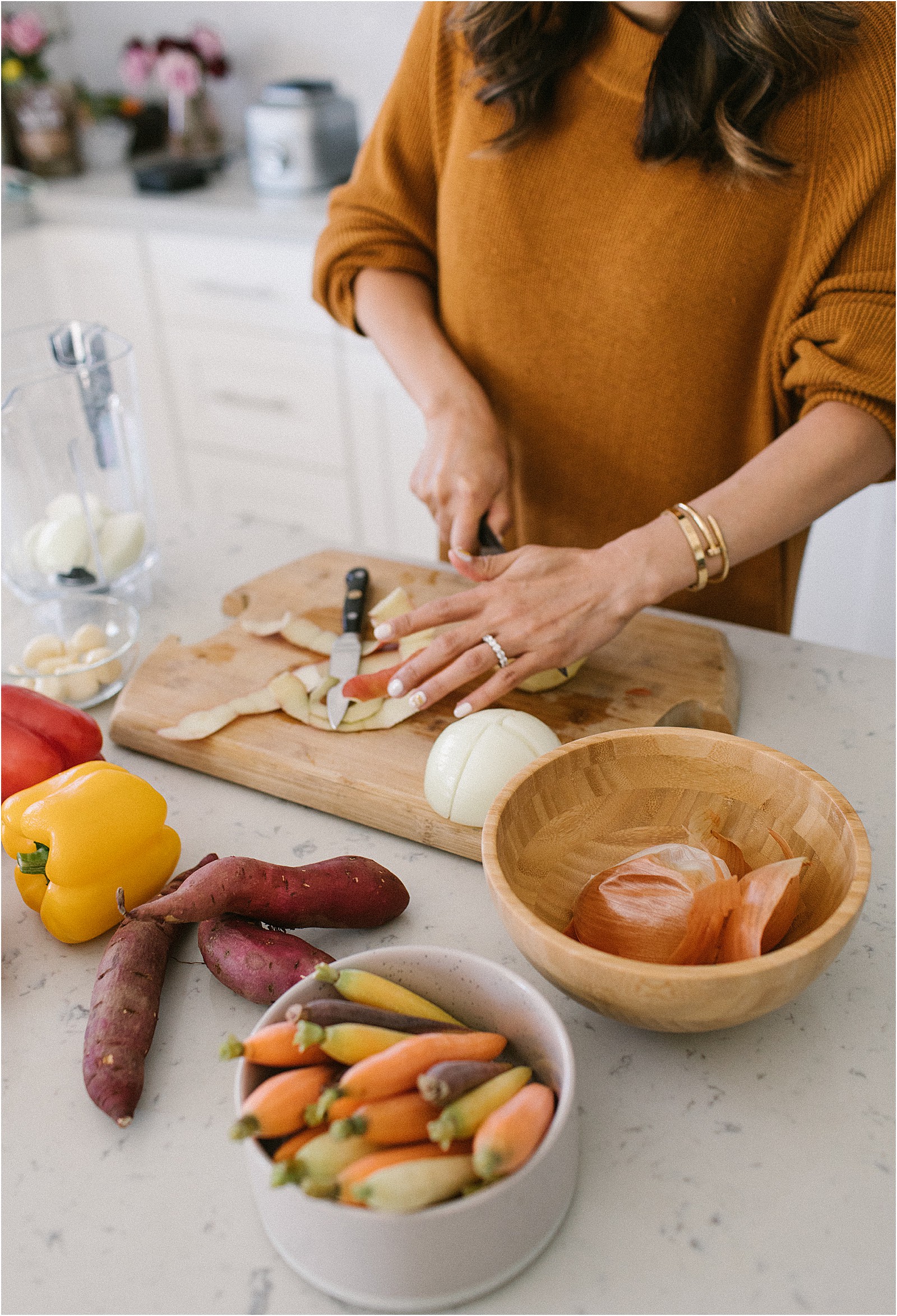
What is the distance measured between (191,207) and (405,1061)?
266 cm

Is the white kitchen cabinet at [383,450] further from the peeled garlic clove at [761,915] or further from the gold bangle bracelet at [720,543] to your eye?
the peeled garlic clove at [761,915]

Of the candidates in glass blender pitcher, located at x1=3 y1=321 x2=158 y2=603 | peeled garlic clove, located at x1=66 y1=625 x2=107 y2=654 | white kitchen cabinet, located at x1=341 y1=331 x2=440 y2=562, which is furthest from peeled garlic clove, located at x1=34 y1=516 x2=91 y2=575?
white kitchen cabinet, located at x1=341 y1=331 x2=440 y2=562

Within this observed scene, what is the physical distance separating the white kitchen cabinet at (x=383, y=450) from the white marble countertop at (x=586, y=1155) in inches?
74.4

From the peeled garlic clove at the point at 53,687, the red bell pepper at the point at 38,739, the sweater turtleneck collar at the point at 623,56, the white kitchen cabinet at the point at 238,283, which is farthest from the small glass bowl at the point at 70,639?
Result: the white kitchen cabinet at the point at 238,283

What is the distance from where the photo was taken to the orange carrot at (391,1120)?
51 centimetres

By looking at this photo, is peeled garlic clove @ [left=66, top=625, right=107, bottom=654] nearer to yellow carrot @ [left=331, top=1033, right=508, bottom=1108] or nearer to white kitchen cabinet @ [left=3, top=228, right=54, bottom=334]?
yellow carrot @ [left=331, top=1033, right=508, bottom=1108]

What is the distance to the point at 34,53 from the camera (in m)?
3.07

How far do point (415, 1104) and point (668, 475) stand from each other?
0.97m

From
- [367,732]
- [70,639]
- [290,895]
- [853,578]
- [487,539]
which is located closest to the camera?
[290,895]

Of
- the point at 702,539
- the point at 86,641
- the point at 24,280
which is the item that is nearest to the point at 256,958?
the point at 86,641

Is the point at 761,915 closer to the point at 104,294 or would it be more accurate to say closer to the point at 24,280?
the point at 104,294

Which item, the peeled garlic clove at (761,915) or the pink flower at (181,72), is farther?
the pink flower at (181,72)

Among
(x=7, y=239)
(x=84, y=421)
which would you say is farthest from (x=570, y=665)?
(x=7, y=239)

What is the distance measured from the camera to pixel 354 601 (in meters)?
1.17
